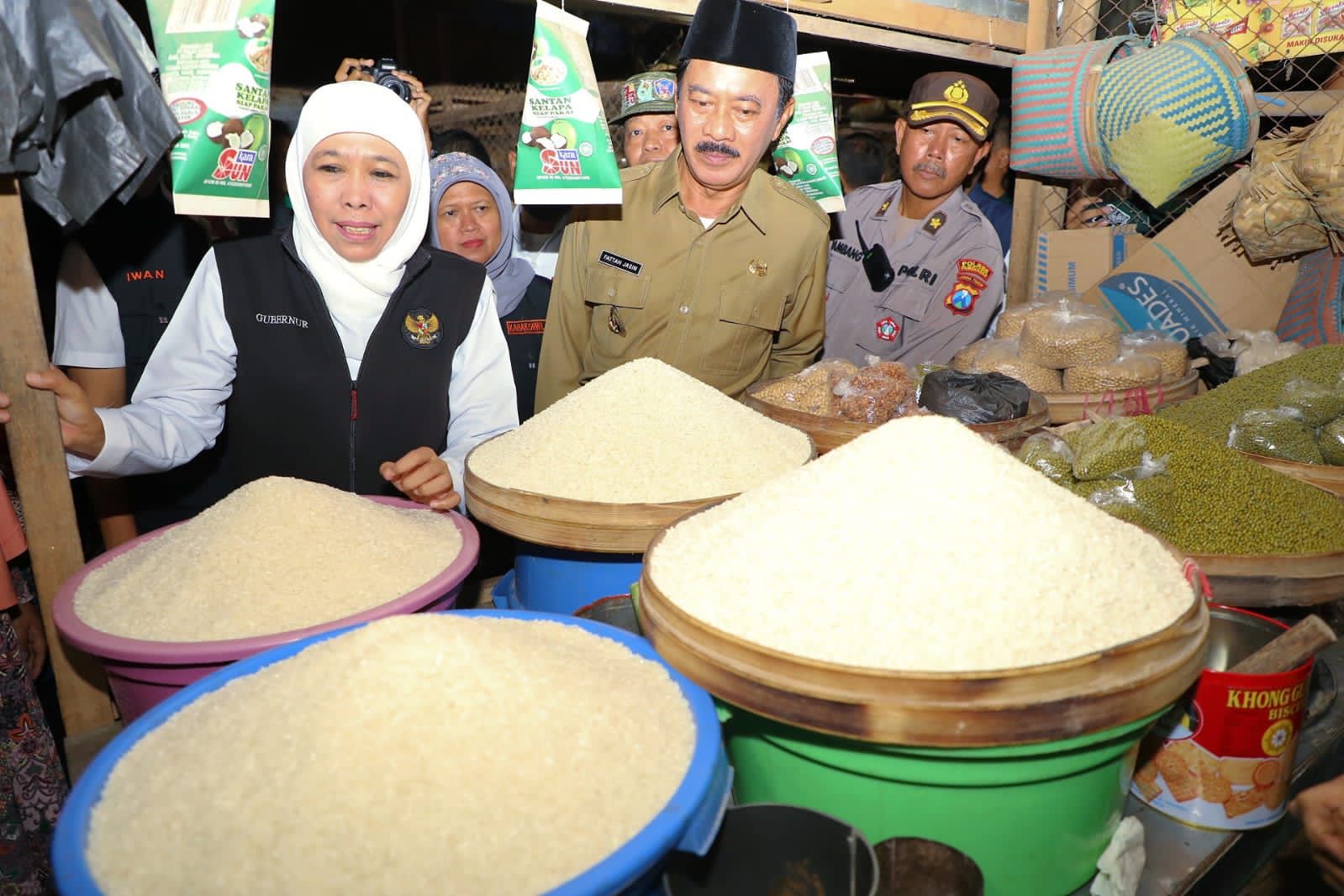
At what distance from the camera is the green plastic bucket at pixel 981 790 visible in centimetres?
87

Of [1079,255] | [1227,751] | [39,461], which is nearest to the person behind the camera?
[1227,751]

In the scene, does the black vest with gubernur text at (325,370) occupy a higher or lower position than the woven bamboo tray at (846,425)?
higher

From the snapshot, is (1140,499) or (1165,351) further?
(1165,351)

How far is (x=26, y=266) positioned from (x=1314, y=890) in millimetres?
3180

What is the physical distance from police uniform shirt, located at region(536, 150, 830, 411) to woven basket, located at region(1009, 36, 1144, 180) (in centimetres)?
113

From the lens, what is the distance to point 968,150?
9.71ft

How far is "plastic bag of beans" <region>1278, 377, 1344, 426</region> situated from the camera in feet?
5.84

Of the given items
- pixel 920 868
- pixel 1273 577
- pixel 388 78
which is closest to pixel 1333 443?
pixel 1273 577

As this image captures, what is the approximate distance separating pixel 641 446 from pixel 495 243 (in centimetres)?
145

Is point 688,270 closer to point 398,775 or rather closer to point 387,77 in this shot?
point 387,77

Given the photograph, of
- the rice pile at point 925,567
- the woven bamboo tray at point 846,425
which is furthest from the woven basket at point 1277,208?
the rice pile at point 925,567

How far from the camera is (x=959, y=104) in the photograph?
113 inches

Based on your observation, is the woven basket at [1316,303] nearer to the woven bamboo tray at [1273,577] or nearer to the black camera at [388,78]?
the woven bamboo tray at [1273,577]

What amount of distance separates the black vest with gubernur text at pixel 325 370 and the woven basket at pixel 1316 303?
2.49 m
